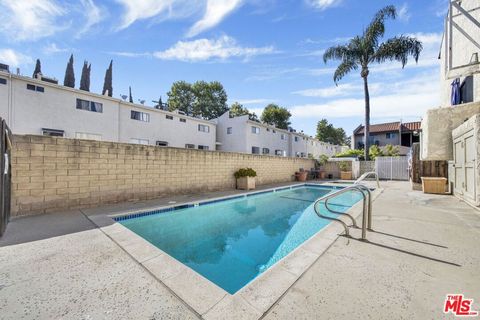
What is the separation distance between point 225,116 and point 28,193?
62.8 ft

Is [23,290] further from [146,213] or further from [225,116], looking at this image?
[225,116]

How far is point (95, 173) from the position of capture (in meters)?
5.87

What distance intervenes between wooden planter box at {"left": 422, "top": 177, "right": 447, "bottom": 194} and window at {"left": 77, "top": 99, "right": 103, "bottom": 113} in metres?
18.5

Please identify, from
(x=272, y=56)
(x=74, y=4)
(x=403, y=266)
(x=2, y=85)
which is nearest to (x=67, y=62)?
(x=2, y=85)

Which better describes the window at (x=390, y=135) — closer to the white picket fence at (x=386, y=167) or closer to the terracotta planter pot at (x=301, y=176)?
the white picket fence at (x=386, y=167)

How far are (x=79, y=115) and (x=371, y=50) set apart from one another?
22.0 metres

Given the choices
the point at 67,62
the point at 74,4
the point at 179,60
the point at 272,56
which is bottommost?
the point at 74,4

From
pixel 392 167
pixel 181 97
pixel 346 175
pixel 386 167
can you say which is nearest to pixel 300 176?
pixel 346 175

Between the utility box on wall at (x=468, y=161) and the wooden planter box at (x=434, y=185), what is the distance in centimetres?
98

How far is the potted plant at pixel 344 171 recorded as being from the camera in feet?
52.8

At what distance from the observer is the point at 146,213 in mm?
5520

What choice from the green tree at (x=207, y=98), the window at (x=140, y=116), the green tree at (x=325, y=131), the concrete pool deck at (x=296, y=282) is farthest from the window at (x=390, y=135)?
the window at (x=140, y=116)

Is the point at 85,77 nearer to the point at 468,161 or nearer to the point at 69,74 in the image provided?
the point at 69,74

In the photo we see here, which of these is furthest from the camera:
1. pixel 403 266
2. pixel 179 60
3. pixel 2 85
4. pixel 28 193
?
pixel 179 60
